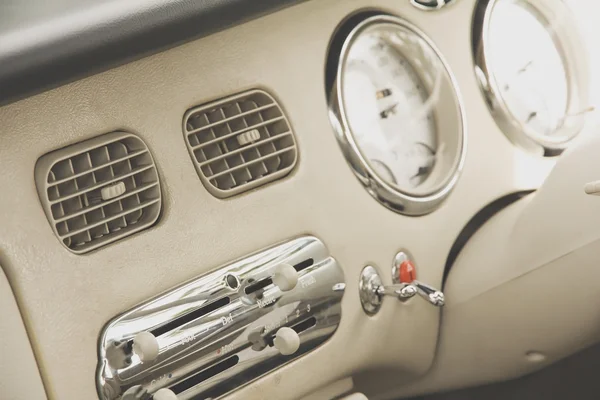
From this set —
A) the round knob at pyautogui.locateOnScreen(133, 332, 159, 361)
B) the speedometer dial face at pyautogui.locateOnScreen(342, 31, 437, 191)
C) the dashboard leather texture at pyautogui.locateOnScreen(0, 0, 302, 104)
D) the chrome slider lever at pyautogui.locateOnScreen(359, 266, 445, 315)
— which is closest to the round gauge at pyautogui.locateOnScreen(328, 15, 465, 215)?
the speedometer dial face at pyautogui.locateOnScreen(342, 31, 437, 191)

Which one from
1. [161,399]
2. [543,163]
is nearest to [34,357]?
[161,399]

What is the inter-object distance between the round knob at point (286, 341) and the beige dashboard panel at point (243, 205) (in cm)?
7

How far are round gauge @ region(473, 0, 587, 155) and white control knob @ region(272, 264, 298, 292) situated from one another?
2.12 feet

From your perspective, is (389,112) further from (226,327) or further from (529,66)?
(226,327)

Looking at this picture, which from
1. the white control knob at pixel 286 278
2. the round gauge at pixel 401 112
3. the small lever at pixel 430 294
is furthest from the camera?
the round gauge at pixel 401 112

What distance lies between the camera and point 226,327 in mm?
1208

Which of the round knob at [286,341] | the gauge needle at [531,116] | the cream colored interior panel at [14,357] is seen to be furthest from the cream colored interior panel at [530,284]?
the cream colored interior panel at [14,357]

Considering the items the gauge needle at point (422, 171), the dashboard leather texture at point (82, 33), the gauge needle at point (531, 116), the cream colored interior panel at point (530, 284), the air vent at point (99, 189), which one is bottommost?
the cream colored interior panel at point (530, 284)

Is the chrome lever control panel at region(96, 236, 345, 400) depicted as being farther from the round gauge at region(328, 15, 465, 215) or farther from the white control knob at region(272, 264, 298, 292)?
the round gauge at region(328, 15, 465, 215)

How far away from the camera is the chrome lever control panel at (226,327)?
111 cm

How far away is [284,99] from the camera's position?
1.34 metres

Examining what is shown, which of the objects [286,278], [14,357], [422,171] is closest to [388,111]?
[422,171]

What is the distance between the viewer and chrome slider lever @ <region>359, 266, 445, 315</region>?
53.9 inches

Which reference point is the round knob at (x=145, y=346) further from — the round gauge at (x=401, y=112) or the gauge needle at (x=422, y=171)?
the gauge needle at (x=422, y=171)
